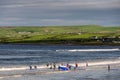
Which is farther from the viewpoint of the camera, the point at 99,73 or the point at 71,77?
the point at 99,73

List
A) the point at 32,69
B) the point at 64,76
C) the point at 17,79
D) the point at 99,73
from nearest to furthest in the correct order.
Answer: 1. the point at 17,79
2. the point at 64,76
3. the point at 99,73
4. the point at 32,69

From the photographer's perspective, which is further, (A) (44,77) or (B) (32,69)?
(B) (32,69)

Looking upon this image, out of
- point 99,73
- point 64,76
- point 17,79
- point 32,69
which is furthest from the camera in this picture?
point 32,69

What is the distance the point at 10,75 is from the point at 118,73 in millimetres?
21809

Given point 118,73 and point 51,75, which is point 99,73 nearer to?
point 118,73

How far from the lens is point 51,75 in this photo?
271ft

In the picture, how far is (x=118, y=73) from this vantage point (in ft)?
286

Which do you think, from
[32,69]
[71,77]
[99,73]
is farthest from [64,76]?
[32,69]

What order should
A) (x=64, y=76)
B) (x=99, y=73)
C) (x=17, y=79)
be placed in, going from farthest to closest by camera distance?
(x=99, y=73), (x=64, y=76), (x=17, y=79)

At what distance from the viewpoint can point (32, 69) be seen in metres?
94.9

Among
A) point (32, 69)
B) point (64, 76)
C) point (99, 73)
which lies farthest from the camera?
point (32, 69)

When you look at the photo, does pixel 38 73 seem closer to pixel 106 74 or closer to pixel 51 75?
pixel 51 75

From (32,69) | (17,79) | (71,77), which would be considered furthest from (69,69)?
(17,79)

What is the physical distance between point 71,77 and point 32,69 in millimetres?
17444
